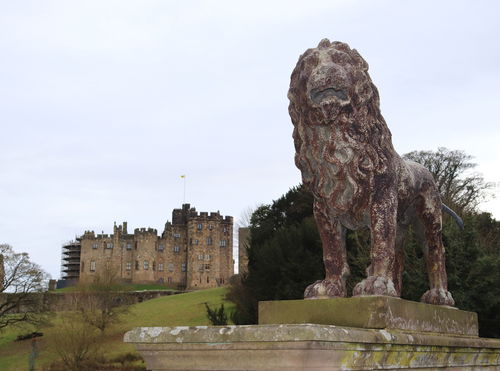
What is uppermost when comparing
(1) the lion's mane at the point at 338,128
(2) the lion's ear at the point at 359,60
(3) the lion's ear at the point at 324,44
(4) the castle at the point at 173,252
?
(4) the castle at the point at 173,252

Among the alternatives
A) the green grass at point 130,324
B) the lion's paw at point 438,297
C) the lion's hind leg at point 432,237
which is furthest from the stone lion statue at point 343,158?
the green grass at point 130,324

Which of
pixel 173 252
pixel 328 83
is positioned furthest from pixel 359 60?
pixel 173 252

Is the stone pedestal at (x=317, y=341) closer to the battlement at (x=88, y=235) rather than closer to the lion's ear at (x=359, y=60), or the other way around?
the lion's ear at (x=359, y=60)

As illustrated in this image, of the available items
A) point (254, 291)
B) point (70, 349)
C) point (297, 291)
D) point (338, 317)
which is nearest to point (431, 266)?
point (338, 317)

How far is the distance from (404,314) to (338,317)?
1.81 ft

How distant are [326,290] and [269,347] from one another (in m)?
1.54

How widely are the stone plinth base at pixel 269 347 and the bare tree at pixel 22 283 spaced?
40.0 m

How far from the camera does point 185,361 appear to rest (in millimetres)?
3604

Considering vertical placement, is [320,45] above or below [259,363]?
above

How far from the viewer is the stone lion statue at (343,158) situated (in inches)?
185

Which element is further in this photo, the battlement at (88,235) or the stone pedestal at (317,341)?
the battlement at (88,235)

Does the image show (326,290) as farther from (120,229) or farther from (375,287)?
(120,229)

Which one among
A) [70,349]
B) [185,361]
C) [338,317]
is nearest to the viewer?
[185,361]

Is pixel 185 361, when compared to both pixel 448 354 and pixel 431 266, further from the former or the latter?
pixel 431 266
